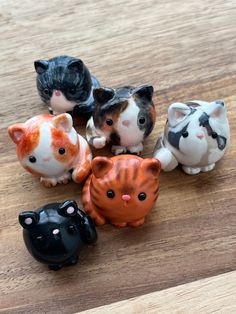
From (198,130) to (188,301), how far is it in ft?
1.01

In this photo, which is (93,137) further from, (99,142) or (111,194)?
(111,194)

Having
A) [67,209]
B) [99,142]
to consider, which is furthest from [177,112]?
[67,209]

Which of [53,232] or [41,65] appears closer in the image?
[53,232]

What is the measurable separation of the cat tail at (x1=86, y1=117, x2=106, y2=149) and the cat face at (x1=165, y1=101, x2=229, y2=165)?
14 centimetres

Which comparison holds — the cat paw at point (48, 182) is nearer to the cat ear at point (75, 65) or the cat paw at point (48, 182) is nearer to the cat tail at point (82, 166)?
the cat tail at point (82, 166)

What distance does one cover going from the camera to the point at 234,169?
1.02 m

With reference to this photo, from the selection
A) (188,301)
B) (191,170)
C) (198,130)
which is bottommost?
(188,301)

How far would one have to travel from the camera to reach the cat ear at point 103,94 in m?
0.95

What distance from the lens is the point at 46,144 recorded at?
921 millimetres

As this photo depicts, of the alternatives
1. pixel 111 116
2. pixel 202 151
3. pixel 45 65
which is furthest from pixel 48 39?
pixel 202 151

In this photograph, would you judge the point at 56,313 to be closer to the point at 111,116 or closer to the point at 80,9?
the point at 111,116

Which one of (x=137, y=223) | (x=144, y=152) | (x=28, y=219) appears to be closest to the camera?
(x=28, y=219)

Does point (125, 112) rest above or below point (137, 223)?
above

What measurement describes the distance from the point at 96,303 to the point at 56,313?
72 millimetres
